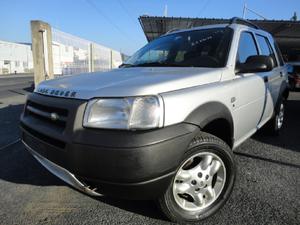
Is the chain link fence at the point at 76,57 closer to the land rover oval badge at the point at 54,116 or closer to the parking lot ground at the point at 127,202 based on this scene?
the parking lot ground at the point at 127,202

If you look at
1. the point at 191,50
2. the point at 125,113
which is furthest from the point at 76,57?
the point at 125,113

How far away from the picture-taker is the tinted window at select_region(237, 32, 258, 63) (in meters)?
3.35

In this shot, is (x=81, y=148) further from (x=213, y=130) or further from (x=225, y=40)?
(x=225, y=40)

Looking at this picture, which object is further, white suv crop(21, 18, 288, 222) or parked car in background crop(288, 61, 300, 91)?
parked car in background crop(288, 61, 300, 91)

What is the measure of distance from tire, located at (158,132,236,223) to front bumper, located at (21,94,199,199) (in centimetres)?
21

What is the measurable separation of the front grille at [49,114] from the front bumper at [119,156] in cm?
5

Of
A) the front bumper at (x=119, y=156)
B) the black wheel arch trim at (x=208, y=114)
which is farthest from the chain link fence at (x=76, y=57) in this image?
the front bumper at (x=119, y=156)

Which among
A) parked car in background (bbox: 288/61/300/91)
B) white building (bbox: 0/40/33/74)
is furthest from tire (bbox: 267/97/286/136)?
white building (bbox: 0/40/33/74)

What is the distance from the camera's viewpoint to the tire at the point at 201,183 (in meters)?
2.35

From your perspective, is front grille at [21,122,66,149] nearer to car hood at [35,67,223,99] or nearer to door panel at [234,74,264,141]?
car hood at [35,67,223,99]

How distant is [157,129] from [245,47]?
214 centimetres

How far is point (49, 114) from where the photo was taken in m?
2.37

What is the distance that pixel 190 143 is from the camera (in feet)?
7.35

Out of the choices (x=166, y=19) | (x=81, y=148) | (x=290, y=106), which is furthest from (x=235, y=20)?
(x=166, y=19)
